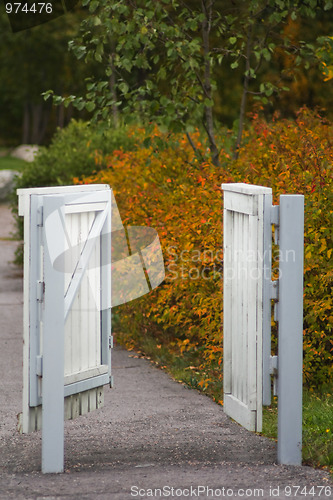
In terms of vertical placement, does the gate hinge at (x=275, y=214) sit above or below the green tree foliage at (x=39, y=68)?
below

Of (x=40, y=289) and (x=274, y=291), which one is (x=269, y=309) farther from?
(x=40, y=289)

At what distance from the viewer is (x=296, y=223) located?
13.9 ft

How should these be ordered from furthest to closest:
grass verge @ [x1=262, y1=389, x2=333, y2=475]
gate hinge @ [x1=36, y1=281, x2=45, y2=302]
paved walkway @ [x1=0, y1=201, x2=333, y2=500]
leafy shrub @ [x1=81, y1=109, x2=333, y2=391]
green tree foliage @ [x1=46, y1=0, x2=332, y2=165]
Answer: green tree foliage @ [x1=46, y1=0, x2=332, y2=165], leafy shrub @ [x1=81, y1=109, x2=333, y2=391], grass verge @ [x1=262, y1=389, x2=333, y2=475], gate hinge @ [x1=36, y1=281, x2=45, y2=302], paved walkway @ [x1=0, y1=201, x2=333, y2=500]

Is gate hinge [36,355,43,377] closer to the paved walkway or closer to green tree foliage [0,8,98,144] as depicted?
the paved walkway

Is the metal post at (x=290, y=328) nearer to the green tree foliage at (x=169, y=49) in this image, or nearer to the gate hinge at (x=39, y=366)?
the gate hinge at (x=39, y=366)

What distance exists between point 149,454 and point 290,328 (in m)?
1.14

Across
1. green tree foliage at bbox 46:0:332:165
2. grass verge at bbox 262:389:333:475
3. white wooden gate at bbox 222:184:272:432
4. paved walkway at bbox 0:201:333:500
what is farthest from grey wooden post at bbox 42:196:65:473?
green tree foliage at bbox 46:0:332:165

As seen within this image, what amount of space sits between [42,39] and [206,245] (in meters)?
31.6

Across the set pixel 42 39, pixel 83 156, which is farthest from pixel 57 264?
pixel 42 39

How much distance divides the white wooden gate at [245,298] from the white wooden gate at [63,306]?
2.45 feet

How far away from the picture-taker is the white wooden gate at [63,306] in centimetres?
412

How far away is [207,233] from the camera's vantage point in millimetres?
6184

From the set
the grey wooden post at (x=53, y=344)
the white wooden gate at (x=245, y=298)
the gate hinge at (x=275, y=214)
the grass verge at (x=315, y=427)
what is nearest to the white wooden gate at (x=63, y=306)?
the grey wooden post at (x=53, y=344)

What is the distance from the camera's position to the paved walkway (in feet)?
13.2
